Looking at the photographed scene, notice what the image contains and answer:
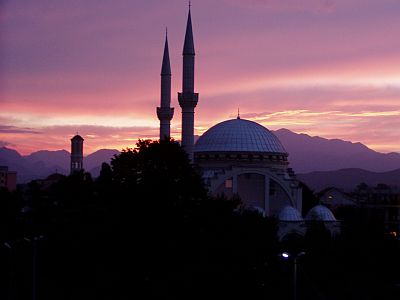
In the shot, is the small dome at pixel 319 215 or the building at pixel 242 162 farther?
the small dome at pixel 319 215

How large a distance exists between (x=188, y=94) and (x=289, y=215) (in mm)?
10308

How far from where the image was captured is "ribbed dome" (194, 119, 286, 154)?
6097 centimetres

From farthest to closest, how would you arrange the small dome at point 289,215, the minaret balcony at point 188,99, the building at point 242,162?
the building at point 242,162 → the minaret balcony at point 188,99 → the small dome at point 289,215

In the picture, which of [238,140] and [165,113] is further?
[165,113]

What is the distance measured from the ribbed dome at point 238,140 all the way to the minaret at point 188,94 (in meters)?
4.05

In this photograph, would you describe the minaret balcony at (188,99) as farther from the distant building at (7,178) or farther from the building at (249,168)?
the distant building at (7,178)

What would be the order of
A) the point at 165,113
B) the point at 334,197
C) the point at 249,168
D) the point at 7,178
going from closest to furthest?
the point at 249,168
the point at 165,113
the point at 7,178
the point at 334,197

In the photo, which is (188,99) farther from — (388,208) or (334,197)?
(334,197)

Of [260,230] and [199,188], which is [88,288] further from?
[260,230]

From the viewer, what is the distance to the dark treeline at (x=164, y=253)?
31.7 m

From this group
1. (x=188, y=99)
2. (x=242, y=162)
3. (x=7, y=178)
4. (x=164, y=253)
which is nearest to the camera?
(x=164, y=253)

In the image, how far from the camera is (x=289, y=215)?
5628 centimetres

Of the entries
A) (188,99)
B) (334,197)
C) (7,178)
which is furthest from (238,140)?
(7,178)

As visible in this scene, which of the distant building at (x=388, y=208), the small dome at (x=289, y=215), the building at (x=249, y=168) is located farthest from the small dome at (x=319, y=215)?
the distant building at (x=388, y=208)
